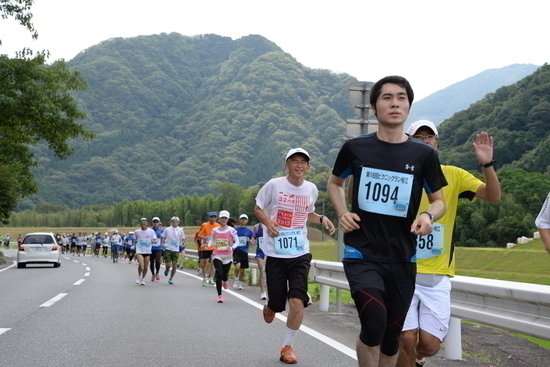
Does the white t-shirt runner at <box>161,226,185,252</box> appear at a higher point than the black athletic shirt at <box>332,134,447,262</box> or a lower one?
lower

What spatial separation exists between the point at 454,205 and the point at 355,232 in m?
1.30

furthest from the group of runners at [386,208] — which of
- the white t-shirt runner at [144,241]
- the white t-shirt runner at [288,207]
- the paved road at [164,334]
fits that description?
the white t-shirt runner at [144,241]

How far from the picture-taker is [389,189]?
14.0 ft

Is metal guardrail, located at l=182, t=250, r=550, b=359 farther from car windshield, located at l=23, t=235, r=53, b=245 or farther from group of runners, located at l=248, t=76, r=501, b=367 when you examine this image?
car windshield, located at l=23, t=235, r=53, b=245

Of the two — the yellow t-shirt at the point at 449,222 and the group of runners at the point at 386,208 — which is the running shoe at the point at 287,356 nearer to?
the yellow t-shirt at the point at 449,222

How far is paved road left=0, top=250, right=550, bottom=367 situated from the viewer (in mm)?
7062

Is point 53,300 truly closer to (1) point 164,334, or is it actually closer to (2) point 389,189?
(1) point 164,334

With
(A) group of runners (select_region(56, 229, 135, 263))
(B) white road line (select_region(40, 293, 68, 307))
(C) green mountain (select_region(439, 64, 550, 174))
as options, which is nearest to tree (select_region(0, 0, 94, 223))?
(B) white road line (select_region(40, 293, 68, 307))

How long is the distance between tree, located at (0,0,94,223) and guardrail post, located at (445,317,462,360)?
60.0ft

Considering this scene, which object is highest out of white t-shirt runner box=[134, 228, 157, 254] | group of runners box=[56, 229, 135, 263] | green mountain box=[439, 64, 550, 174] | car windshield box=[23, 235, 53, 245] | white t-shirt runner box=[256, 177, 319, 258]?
green mountain box=[439, 64, 550, 174]

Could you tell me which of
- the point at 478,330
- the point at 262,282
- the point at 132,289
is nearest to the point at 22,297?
the point at 132,289

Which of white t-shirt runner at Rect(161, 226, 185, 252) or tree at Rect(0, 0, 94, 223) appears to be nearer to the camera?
white t-shirt runner at Rect(161, 226, 185, 252)

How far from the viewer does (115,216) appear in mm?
197125

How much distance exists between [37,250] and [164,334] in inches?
949
